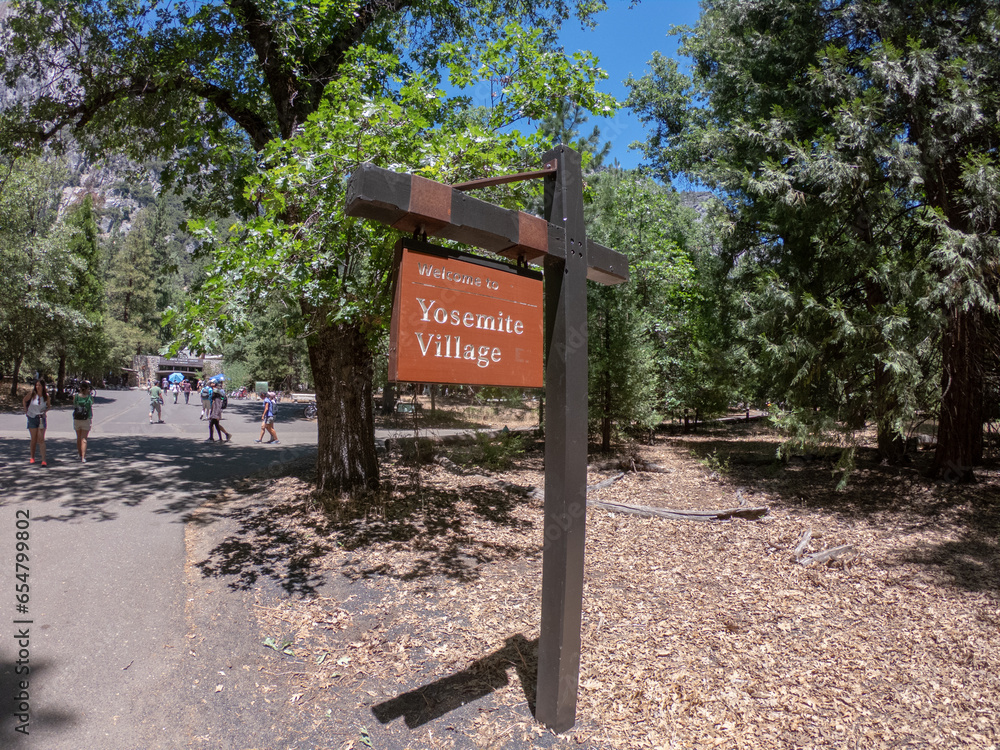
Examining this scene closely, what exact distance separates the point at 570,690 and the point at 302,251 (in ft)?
14.2

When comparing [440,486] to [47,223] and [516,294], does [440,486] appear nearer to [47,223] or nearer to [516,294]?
[516,294]

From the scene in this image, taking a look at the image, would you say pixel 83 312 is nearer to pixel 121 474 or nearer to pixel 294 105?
pixel 121 474

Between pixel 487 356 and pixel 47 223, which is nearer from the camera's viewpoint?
pixel 487 356

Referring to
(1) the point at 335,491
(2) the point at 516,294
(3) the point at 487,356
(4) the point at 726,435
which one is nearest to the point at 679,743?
(3) the point at 487,356

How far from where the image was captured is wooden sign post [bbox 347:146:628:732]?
308cm

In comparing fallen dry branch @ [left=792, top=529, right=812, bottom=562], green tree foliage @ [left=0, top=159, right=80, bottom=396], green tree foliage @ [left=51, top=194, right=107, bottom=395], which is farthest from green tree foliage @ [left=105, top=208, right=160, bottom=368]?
fallen dry branch @ [left=792, top=529, right=812, bottom=562]

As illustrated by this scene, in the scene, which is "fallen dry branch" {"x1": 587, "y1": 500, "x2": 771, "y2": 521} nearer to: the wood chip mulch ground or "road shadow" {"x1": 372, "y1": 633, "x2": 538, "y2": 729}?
the wood chip mulch ground

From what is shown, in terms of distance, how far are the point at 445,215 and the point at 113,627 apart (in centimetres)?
403

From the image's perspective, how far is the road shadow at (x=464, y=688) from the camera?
3393 mm

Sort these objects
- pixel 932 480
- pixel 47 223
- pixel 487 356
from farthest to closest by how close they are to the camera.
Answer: pixel 47 223
pixel 932 480
pixel 487 356

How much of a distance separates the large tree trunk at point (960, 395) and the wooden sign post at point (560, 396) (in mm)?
6877

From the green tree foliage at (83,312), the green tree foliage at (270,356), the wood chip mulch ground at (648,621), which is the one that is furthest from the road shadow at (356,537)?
the green tree foliage at (83,312)

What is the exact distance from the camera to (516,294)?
313 centimetres

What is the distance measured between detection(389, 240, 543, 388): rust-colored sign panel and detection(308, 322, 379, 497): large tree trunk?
4.90 metres
